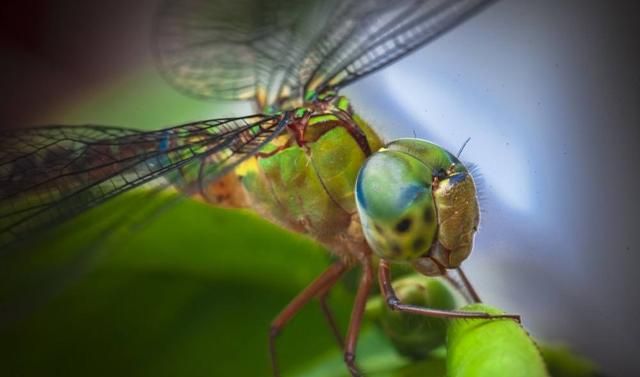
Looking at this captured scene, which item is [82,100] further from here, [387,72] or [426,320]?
[426,320]

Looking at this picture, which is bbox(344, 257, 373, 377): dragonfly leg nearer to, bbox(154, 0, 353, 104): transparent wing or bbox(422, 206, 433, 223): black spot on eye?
bbox(422, 206, 433, 223): black spot on eye

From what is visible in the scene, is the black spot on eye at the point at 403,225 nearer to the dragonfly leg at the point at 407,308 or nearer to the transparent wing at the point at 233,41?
the dragonfly leg at the point at 407,308

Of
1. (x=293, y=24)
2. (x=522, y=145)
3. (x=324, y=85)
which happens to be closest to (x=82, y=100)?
(x=293, y=24)

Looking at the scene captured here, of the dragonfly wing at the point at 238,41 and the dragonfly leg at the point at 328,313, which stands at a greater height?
the dragonfly wing at the point at 238,41

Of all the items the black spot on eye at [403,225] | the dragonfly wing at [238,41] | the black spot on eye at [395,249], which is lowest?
the black spot on eye at [395,249]

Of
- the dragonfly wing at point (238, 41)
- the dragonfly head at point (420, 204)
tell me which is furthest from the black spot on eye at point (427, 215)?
the dragonfly wing at point (238, 41)

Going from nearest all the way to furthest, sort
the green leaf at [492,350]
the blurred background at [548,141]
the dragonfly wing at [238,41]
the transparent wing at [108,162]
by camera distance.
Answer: the green leaf at [492,350] < the blurred background at [548,141] < the transparent wing at [108,162] < the dragonfly wing at [238,41]

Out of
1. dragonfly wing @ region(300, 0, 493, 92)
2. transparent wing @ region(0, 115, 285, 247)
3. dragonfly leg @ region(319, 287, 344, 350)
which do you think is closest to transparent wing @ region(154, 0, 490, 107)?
dragonfly wing @ region(300, 0, 493, 92)
